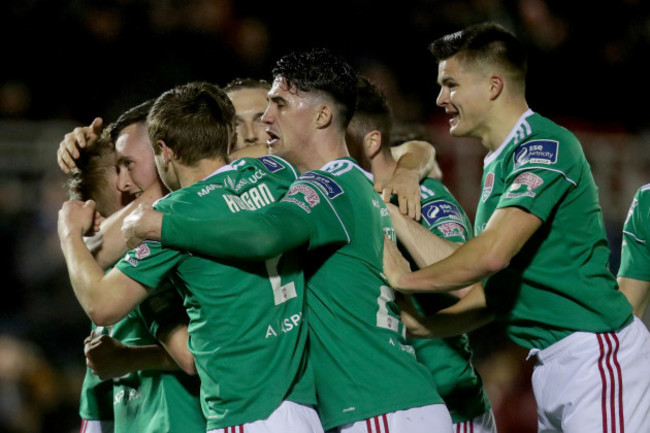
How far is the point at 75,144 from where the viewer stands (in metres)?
4.11

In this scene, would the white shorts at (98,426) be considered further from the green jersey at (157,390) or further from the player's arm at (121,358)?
the player's arm at (121,358)

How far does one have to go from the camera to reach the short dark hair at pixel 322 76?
146 inches

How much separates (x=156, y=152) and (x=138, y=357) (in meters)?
0.85

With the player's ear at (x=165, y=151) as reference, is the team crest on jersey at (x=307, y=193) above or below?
below

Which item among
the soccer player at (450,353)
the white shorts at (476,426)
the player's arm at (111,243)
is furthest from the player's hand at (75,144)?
the white shorts at (476,426)

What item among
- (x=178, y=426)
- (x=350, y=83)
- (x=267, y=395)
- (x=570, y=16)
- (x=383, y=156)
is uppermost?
(x=570, y=16)

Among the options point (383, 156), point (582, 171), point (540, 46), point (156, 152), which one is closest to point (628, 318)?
point (582, 171)

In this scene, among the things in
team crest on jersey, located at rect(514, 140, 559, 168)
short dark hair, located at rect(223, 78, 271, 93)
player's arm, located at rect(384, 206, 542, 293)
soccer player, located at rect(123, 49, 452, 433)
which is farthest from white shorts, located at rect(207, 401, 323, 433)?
short dark hair, located at rect(223, 78, 271, 93)

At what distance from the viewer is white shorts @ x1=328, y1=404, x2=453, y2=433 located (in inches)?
127

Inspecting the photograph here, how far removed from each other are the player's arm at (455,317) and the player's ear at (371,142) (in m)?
0.89

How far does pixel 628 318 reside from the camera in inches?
144

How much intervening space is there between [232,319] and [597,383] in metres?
1.48

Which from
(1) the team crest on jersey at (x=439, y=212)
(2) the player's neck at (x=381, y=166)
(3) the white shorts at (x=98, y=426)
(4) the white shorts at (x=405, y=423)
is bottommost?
(3) the white shorts at (x=98, y=426)

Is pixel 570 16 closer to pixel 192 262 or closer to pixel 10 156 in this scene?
pixel 10 156
